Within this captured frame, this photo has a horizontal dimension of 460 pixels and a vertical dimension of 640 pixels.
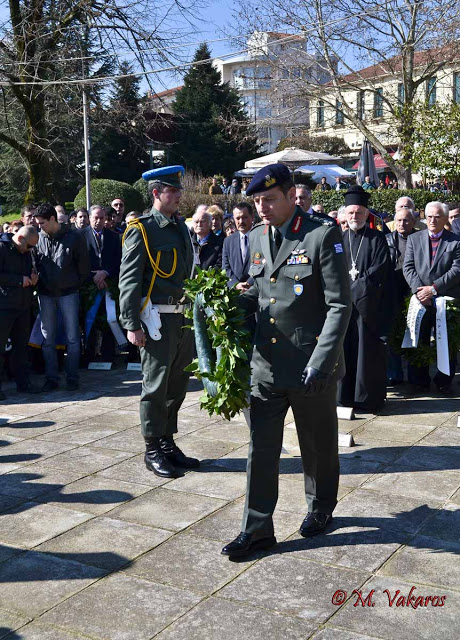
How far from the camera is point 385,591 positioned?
155 inches

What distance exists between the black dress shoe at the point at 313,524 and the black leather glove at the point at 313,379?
913 mm

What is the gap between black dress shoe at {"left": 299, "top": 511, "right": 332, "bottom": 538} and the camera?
183 inches

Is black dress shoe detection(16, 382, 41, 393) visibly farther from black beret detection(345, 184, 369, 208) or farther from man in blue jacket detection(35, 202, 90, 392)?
black beret detection(345, 184, 369, 208)

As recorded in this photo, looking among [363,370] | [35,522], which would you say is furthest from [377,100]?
[35,522]

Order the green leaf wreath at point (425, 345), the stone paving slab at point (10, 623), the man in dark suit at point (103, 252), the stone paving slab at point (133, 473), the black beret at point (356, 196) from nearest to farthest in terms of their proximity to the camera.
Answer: the stone paving slab at point (10, 623), the stone paving slab at point (133, 473), the black beret at point (356, 196), the green leaf wreath at point (425, 345), the man in dark suit at point (103, 252)

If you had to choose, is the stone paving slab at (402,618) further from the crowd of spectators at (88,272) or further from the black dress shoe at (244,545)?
the crowd of spectators at (88,272)

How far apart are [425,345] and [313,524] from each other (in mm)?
4067

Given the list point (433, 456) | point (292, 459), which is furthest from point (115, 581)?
point (433, 456)

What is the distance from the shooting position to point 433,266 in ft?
27.3

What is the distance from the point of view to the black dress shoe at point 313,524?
4648 millimetres

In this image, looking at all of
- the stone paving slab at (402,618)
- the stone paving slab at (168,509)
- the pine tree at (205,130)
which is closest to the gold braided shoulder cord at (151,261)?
the stone paving slab at (168,509)

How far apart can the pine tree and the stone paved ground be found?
4017cm

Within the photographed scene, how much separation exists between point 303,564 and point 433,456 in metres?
2.29

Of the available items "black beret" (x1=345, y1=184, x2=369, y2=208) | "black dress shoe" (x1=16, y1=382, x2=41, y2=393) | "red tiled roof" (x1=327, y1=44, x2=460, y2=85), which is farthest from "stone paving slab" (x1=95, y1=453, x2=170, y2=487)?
"red tiled roof" (x1=327, y1=44, x2=460, y2=85)
